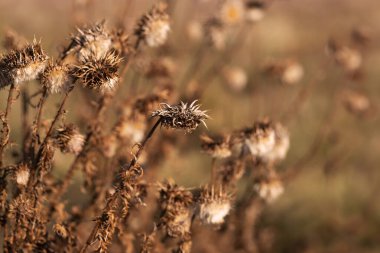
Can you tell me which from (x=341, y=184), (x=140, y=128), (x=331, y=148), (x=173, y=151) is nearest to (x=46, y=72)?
(x=140, y=128)

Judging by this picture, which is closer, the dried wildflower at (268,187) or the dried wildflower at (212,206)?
the dried wildflower at (212,206)

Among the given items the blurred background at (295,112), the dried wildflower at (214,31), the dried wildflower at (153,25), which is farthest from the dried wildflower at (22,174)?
the dried wildflower at (214,31)

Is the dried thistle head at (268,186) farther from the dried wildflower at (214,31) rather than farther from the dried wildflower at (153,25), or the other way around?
the dried wildflower at (214,31)

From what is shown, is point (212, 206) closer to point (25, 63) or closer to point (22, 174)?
point (22, 174)

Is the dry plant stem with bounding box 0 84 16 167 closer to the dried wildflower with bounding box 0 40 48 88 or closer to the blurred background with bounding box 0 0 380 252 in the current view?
the dried wildflower with bounding box 0 40 48 88

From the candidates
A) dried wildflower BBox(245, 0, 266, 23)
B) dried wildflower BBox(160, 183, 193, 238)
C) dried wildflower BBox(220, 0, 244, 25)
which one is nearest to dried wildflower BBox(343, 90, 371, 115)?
dried wildflower BBox(245, 0, 266, 23)

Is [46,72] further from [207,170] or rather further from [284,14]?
[284,14]
